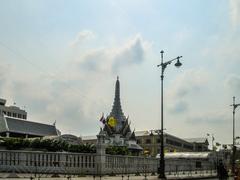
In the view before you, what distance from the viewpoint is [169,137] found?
160625 millimetres

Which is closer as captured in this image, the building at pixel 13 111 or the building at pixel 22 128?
the building at pixel 22 128

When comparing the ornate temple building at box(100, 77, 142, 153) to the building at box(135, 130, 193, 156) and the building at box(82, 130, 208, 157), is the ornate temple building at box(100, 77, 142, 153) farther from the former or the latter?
the building at box(135, 130, 193, 156)

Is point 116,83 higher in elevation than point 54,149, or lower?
higher

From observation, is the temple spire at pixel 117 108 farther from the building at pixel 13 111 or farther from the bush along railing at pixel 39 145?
the bush along railing at pixel 39 145

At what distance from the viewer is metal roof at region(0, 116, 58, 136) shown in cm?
9394

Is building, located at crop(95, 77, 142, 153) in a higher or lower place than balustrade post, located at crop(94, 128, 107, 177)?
higher

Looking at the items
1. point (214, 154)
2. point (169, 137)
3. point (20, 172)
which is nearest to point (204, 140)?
point (169, 137)

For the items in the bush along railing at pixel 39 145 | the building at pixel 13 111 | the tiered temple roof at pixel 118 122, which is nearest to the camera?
the bush along railing at pixel 39 145

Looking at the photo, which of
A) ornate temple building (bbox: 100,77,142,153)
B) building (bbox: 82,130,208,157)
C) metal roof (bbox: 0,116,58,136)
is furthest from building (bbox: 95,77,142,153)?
metal roof (bbox: 0,116,58,136)

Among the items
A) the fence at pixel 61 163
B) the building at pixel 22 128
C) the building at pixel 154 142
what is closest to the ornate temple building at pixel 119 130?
the building at pixel 154 142

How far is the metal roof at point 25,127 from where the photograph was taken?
9394cm

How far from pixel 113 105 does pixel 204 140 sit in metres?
71.2

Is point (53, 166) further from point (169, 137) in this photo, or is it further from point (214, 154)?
point (169, 137)

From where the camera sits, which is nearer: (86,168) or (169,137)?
(86,168)
